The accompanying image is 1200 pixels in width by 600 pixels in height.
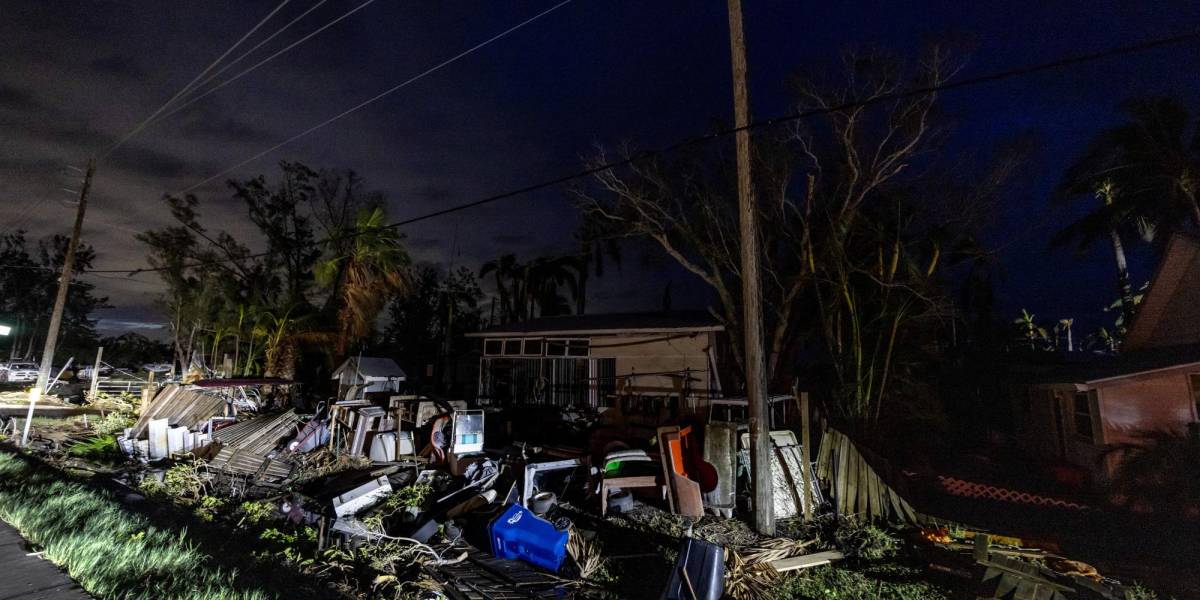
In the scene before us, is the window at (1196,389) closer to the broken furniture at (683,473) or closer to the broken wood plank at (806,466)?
the broken wood plank at (806,466)

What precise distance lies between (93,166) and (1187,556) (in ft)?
108

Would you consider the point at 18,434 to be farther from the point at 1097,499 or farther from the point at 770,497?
the point at 1097,499

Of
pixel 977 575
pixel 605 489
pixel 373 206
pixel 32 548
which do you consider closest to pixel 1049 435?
pixel 977 575

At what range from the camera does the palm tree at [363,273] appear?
1967cm

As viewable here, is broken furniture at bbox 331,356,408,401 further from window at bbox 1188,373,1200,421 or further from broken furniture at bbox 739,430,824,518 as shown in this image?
window at bbox 1188,373,1200,421

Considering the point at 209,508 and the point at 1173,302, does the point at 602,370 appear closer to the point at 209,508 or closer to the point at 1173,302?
the point at 209,508

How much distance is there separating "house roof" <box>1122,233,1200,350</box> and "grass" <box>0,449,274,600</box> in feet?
64.8

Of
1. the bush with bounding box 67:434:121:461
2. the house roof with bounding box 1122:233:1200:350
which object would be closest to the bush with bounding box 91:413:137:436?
the bush with bounding box 67:434:121:461

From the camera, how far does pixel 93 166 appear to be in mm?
20250

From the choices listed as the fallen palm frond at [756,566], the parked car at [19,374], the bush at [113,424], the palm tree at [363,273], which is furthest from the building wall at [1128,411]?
the parked car at [19,374]

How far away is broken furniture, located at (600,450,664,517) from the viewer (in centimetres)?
826

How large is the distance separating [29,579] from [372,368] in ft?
47.4

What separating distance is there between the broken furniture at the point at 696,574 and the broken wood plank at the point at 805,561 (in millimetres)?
1992

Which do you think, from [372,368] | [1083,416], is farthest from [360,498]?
[1083,416]
